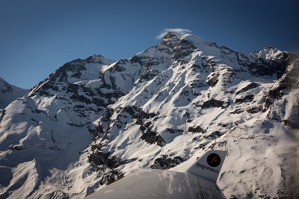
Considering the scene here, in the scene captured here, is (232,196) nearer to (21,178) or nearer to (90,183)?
(90,183)

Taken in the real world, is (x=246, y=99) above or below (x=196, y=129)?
above

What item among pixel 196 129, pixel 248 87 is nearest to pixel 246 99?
pixel 248 87

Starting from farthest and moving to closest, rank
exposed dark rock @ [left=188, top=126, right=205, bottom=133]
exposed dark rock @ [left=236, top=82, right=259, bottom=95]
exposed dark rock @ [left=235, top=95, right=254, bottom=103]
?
exposed dark rock @ [left=236, top=82, right=259, bottom=95] < exposed dark rock @ [left=235, top=95, right=254, bottom=103] < exposed dark rock @ [left=188, top=126, right=205, bottom=133]

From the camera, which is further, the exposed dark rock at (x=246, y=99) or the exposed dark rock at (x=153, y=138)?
the exposed dark rock at (x=246, y=99)

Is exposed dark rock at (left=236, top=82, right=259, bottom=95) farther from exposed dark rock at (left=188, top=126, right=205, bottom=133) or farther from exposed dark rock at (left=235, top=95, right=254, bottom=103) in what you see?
exposed dark rock at (left=188, top=126, right=205, bottom=133)

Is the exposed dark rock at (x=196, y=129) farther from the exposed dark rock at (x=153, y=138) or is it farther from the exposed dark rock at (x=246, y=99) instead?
the exposed dark rock at (x=246, y=99)

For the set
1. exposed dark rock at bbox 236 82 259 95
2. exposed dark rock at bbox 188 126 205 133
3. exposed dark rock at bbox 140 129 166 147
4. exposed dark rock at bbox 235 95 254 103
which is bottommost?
exposed dark rock at bbox 140 129 166 147

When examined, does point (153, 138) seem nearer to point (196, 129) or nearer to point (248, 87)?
point (196, 129)

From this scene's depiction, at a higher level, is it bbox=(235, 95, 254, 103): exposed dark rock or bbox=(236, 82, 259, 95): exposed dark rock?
bbox=(236, 82, 259, 95): exposed dark rock

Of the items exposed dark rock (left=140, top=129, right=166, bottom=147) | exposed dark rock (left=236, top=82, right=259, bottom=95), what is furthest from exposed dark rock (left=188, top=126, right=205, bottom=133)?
exposed dark rock (left=236, top=82, right=259, bottom=95)

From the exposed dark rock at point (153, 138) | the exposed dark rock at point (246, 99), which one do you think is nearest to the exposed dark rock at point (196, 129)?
the exposed dark rock at point (153, 138)

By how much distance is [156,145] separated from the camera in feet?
606

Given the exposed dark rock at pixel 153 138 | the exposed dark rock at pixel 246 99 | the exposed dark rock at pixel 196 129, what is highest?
the exposed dark rock at pixel 246 99

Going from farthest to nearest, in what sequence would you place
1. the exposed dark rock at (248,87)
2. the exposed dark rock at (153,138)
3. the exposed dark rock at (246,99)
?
the exposed dark rock at (248,87) < the exposed dark rock at (246,99) < the exposed dark rock at (153,138)
